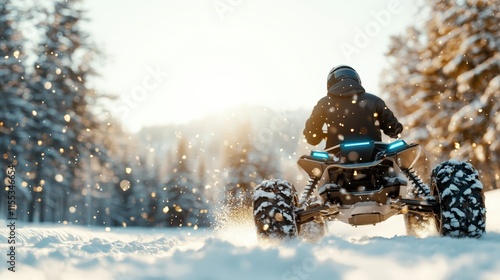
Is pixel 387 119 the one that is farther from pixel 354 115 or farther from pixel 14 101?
pixel 14 101

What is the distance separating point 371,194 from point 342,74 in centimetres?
194

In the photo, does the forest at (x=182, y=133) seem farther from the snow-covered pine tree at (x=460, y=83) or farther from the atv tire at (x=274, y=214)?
the atv tire at (x=274, y=214)

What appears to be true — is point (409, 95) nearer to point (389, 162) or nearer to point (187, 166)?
point (187, 166)

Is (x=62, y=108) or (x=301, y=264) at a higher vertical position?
(x=62, y=108)

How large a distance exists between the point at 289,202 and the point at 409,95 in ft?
86.1

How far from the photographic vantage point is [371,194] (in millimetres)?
6352

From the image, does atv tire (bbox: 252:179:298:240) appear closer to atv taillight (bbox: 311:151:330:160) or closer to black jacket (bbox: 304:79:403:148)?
atv taillight (bbox: 311:151:330:160)

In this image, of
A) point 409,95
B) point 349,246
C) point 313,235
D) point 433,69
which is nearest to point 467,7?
point 433,69

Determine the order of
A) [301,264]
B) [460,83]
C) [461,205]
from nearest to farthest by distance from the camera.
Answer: [301,264] < [461,205] < [460,83]

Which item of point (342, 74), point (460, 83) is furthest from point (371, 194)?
point (460, 83)

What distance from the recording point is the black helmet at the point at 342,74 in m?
7.39

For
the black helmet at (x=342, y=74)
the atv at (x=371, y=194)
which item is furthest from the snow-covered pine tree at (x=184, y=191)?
the atv at (x=371, y=194)

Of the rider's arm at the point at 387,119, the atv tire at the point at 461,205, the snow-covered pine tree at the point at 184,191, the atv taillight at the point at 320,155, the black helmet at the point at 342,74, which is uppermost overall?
the snow-covered pine tree at the point at 184,191

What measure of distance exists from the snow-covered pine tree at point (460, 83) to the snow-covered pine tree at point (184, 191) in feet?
79.5
